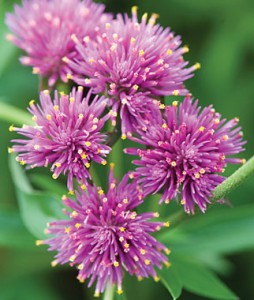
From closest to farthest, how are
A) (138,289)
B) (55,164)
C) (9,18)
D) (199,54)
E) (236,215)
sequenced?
1. (55,164)
2. (9,18)
3. (236,215)
4. (138,289)
5. (199,54)

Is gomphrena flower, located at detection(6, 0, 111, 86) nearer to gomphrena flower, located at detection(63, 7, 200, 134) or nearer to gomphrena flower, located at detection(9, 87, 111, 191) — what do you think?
gomphrena flower, located at detection(63, 7, 200, 134)

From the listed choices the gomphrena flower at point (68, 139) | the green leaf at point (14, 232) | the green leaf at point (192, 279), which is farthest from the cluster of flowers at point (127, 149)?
the green leaf at point (14, 232)

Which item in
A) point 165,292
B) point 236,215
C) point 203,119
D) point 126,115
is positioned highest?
point 126,115

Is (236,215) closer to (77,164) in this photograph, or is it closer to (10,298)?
(77,164)

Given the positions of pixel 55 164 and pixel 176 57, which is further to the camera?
pixel 176 57

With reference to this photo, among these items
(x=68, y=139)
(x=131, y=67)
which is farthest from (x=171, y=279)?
(x=131, y=67)

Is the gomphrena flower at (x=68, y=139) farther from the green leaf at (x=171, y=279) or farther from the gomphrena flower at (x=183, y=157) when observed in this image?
the green leaf at (x=171, y=279)

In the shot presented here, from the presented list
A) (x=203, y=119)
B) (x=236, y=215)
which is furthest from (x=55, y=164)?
(x=236, y=215)
